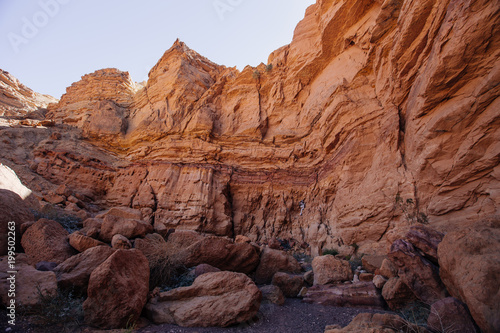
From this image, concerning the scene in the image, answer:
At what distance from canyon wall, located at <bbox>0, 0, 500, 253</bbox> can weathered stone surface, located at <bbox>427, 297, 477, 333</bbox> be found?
3.23 metres

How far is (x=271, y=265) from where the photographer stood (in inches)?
257

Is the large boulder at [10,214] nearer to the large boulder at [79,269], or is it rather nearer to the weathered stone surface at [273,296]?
the large boulder at [79,269]

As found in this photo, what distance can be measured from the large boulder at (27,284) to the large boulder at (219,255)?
7.78ft

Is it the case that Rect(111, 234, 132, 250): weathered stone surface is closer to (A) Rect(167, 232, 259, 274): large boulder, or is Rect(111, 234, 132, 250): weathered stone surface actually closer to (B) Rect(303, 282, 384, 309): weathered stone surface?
(A) Rect(167, 232, 259, 274): large boulder

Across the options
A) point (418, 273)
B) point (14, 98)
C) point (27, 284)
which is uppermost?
point (14, 98)

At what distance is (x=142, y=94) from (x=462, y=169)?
70.1 ft

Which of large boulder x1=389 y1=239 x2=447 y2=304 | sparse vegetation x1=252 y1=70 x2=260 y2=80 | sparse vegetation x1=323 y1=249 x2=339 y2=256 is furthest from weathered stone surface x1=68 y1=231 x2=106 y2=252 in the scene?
sparse vegetation x1=252 y1=70 x2=260 y2=80

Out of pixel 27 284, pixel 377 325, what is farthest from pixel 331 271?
pixel 27 284

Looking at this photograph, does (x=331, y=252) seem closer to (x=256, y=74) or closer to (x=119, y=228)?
(x=119, y=228)

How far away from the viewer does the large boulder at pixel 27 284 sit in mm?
2973

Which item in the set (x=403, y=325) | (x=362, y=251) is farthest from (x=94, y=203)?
(x=403, y=325)

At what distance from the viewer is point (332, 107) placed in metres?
12.3

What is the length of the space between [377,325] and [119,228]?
18.1 feet

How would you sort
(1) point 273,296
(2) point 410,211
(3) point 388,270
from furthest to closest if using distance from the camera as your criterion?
(2) point 410,211 → (3) point 388,270 → (1) point 273,296
